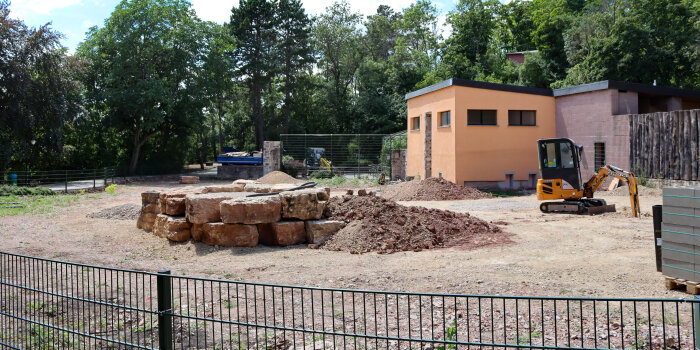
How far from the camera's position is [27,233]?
13828mm

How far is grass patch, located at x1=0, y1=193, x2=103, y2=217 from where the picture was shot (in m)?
18.6

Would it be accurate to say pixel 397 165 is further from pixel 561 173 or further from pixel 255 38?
pixel 255 38

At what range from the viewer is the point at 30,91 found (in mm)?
29016

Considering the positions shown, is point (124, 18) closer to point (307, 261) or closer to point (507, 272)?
point (307, 261)

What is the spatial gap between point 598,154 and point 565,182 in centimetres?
898

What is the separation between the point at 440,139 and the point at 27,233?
18.0 meters

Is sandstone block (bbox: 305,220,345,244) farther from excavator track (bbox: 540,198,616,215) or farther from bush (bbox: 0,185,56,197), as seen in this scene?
bush (bbox: 0,185,56,197)

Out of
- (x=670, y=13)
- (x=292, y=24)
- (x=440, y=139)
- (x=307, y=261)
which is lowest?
(x=307, y=261)

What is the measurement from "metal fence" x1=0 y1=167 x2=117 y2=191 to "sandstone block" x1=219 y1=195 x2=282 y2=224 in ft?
61.1

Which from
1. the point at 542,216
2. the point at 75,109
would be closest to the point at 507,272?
the point at 542,216

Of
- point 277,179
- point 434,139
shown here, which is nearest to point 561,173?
point 434,139

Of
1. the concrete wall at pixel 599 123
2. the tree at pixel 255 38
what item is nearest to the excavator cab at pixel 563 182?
the concrete wall at pixel 599 123

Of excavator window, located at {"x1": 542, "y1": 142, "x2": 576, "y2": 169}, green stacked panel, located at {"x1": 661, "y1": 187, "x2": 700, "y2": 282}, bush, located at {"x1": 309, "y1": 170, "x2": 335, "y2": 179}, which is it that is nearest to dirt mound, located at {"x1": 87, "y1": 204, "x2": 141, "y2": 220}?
excavator window, located at {"x1": 542, "y1": 142, "x2": 576, "y2": 169}

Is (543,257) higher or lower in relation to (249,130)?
lower
